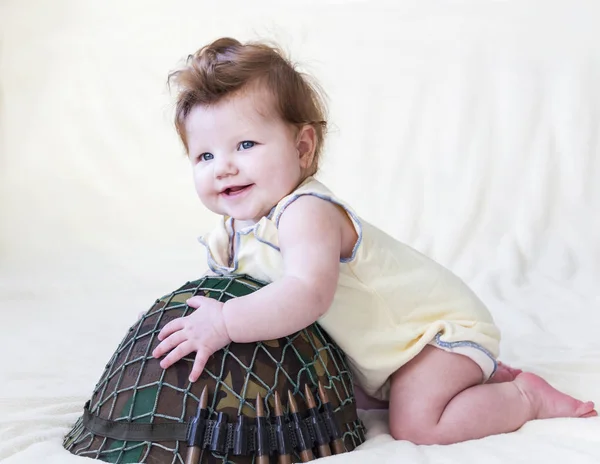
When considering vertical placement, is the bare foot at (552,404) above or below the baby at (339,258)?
below

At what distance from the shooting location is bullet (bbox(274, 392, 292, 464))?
4.03ft

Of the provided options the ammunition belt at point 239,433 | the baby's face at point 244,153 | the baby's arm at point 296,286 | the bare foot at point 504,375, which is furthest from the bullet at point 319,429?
the bare foot at point 504,375

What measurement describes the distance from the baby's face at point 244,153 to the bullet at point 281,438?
0.39 meters

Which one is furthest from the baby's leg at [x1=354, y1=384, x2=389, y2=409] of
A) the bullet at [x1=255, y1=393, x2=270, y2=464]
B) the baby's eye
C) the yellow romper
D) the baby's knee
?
the baby's eye

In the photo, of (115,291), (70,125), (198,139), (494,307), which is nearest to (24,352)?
(115,291)

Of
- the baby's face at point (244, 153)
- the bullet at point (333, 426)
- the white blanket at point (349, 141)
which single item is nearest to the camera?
the bullet at point (333, 426)

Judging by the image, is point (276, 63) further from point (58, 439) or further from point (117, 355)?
point (58, 439)

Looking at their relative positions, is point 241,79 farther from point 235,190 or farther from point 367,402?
point 367,402

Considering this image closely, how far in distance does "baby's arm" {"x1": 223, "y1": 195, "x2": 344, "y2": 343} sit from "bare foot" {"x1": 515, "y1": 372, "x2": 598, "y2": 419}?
18.7 inches

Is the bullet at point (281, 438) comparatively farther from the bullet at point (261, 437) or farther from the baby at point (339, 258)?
the baby at point (339, 258)

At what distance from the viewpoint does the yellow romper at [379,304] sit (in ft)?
4.77

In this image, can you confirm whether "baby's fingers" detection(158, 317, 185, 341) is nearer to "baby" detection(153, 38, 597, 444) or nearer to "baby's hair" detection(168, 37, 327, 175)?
"baby" detection(153, 38, 597, 444)

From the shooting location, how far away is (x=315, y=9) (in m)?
3.67

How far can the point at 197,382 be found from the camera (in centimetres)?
126
